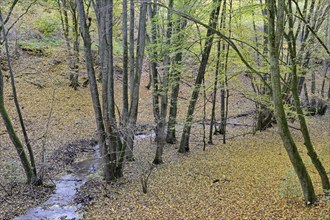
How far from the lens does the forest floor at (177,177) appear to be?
19.4ft

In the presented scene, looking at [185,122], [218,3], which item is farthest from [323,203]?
[218,3]

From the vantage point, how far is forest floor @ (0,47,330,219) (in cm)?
591

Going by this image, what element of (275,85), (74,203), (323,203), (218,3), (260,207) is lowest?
(74,203)

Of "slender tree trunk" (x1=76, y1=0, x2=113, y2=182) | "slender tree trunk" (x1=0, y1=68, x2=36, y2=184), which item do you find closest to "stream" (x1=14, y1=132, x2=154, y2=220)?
"slender tree trunk" (x1=0, y1=68, x2=36, y2=184)

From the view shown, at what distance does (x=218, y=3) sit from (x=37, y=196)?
288 inches

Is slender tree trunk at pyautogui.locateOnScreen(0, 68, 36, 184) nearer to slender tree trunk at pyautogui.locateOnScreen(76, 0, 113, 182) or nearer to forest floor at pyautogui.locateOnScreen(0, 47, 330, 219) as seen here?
forest floor at pyautogui.locateOnScreen(0, 47, 330, 219)

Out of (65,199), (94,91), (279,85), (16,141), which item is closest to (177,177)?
(65,199)

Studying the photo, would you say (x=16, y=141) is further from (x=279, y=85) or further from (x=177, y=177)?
(x=279, y=85)

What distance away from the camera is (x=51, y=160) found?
10.3 meters

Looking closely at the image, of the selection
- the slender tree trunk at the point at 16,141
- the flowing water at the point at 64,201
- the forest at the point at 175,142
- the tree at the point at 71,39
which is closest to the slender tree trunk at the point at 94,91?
the forest at the point at 175,142

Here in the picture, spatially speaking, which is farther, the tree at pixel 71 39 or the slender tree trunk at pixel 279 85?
the tree at pixel 71 39

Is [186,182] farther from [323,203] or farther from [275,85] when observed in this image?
[275,85]

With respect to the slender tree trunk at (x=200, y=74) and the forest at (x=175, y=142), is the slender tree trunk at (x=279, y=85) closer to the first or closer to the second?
the forest at (x=175, y=142)

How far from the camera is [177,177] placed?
27.6 ft
